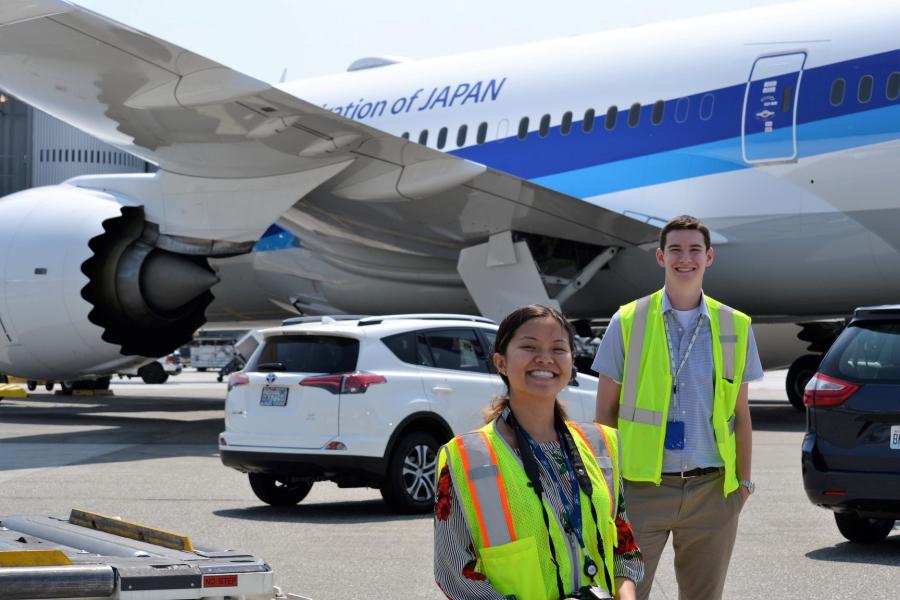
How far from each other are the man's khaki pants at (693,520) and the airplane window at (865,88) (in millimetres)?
10481

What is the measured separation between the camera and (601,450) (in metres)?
3.41

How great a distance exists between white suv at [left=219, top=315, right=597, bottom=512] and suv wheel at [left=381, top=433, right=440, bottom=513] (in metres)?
0.01

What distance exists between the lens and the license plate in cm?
1032

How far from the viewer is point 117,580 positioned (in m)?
3.38

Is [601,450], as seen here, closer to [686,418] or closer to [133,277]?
[686,418]

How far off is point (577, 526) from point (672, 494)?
177cm

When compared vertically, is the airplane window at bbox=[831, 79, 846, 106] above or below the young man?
above

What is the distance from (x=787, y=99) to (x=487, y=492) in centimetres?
1252

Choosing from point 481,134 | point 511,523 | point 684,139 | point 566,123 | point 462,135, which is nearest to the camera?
point 511,523

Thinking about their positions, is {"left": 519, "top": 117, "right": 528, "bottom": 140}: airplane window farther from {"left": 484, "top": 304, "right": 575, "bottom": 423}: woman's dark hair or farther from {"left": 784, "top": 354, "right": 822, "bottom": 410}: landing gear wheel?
{"left": 484, "top": 304, "right": 575, "bottom": 423}: woman's dark hair

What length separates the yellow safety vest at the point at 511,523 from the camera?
3076mm

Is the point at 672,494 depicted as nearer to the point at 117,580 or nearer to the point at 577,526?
the point at 577,526

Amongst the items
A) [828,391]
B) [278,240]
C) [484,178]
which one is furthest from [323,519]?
[278,240]

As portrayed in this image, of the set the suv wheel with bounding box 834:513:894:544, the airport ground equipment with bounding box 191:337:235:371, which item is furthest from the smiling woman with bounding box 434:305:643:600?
the airport ground equipment with bounding box 191:337:235:371
